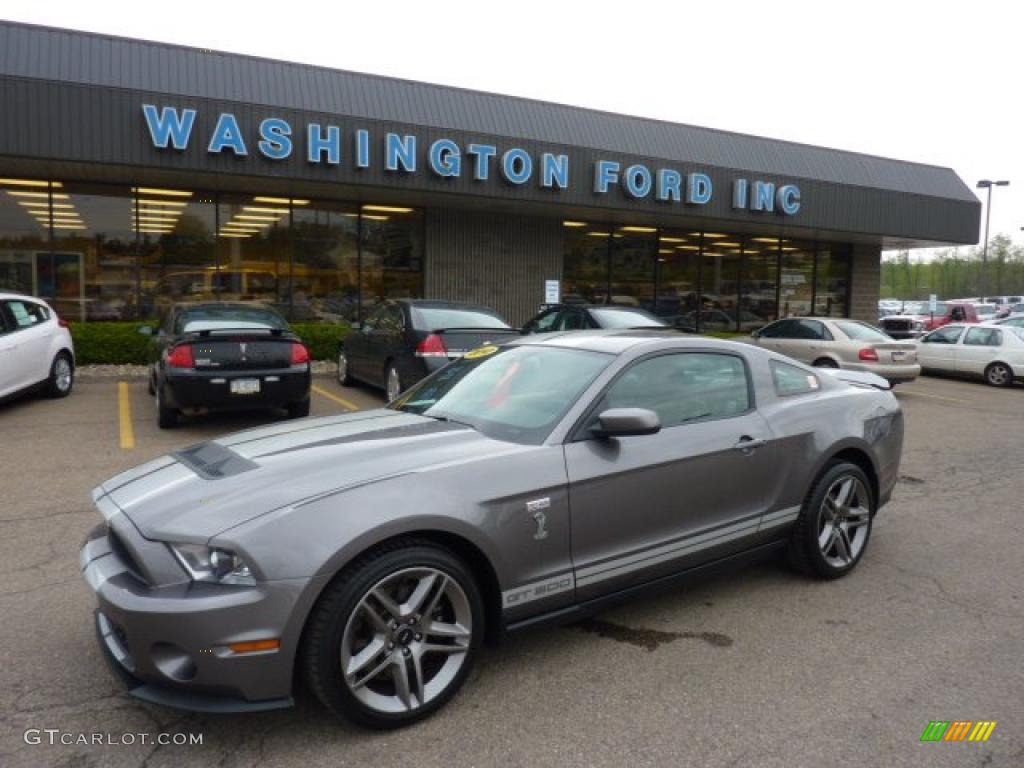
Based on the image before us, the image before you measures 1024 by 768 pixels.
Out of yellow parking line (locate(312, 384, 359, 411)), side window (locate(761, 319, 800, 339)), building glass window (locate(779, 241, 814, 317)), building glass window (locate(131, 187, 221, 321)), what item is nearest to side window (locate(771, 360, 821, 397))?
yellow parking line (locate(312, 384, 359, 411))

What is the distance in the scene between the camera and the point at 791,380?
459 cm

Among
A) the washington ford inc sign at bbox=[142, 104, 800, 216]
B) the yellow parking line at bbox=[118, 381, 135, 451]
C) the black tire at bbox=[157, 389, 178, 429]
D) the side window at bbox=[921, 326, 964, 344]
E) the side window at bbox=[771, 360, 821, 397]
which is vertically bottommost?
the yellow parking line at bbox=[118, 381, 135, 451]

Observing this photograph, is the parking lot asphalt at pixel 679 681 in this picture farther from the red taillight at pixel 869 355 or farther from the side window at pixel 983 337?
the side window at pixel 983 337

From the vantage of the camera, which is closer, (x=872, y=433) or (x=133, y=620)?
(x=133, y=620)

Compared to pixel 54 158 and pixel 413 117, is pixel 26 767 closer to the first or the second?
pixel 54 158

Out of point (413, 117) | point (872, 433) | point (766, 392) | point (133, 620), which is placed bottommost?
point (133, 620)

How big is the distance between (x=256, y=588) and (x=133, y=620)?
1.43 feet

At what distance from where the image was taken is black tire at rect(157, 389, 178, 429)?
8.60 meters

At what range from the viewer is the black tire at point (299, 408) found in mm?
8984

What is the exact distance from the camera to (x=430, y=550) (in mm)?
2980

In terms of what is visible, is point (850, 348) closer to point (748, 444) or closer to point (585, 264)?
point (585, 264)

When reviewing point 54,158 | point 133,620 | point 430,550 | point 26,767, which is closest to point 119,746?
point 26,767

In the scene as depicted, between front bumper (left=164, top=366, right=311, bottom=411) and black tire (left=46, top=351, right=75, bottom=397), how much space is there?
10.7 feet

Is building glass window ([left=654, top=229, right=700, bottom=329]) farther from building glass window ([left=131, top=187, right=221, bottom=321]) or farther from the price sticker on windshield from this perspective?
the price sticker on windshield
